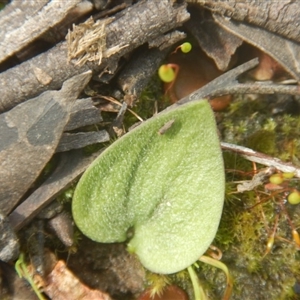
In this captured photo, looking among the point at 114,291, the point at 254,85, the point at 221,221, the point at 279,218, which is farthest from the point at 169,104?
the point at 114,291

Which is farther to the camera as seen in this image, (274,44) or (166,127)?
(274,44)

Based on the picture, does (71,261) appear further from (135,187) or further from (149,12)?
(149,12)

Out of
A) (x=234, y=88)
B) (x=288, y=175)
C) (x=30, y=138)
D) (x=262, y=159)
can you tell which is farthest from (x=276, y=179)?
(x=30, y=138)

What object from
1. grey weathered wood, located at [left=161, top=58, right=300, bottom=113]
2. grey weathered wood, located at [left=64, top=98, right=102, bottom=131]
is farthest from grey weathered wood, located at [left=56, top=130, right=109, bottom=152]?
grey weathered wood, located at [left=161, top=58, right=300, bottom=113]

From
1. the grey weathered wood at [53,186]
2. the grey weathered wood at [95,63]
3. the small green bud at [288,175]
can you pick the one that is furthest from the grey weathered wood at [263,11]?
the grey weathered wood at [53,186]

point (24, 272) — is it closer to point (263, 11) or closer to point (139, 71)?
point (139, 71)

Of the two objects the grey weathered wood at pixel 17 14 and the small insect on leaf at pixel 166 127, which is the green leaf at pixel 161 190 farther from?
the grey weathered wood at pixel 17 14

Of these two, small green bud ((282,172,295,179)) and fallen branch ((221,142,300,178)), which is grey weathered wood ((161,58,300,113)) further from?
→ small green bud ((282,172,295,179))
